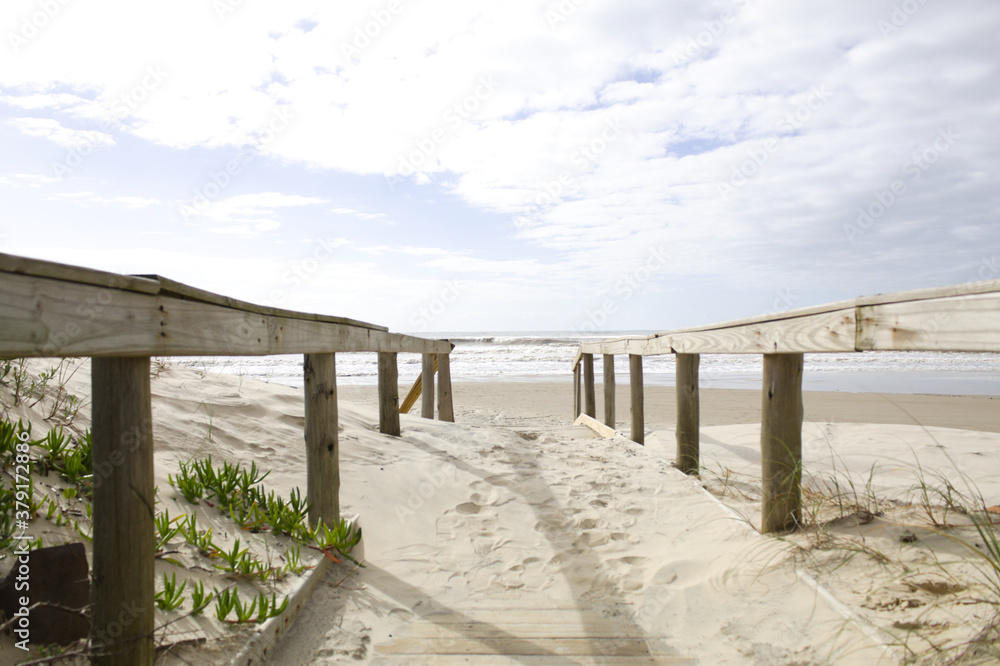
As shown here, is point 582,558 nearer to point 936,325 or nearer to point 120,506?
point 936,325

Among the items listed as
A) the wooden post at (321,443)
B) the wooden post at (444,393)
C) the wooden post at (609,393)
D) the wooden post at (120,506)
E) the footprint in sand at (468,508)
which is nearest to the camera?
the wooden post at (120,506)

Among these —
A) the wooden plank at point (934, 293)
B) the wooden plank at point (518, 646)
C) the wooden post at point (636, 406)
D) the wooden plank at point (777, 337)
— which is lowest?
the wooden plank at point (518, 646)

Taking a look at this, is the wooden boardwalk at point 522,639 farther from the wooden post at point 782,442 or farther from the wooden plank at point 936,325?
the wooden plank at point 936,325

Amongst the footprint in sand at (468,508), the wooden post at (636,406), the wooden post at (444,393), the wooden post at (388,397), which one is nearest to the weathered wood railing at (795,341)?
the wooden post at (636,406)

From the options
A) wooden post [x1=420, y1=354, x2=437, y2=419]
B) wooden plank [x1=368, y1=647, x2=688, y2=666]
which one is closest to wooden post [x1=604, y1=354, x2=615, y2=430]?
wooden post [x1=420, y1=354, x2=437, y2=419]

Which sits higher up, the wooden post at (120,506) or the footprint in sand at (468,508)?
the wooden post at (120,506)

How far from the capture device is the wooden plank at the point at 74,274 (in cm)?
118

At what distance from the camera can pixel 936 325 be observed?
1869 mm

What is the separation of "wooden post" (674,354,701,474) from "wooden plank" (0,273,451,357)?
12.5ft

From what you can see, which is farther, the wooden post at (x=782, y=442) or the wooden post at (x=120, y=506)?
the wooden post at (x=782, y=442)

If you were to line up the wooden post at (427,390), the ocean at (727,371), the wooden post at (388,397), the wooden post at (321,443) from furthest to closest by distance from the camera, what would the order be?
the ocean at (727,371), the wooden post at (427,390), the wooden post at (388,397), the wooden post at (321,443)

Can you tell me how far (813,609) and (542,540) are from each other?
154 centimetres

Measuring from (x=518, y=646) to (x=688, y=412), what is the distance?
3.29m

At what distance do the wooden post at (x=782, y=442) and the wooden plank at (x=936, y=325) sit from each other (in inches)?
38.5
